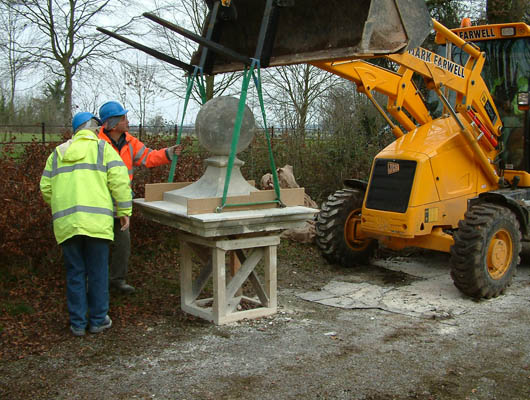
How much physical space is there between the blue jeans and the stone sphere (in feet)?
4.28

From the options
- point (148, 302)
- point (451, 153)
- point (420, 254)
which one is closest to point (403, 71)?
point (451, 153)

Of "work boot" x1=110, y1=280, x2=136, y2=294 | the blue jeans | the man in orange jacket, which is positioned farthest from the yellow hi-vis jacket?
"work boot" x1=110, y1=280, x2=136, y2=294

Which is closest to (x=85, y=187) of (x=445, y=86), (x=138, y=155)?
(x=138, y=155)

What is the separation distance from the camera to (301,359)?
466 centimetres

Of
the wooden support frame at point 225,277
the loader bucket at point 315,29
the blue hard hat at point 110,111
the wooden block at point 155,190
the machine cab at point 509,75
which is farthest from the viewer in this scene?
the machine cab at point 509,75

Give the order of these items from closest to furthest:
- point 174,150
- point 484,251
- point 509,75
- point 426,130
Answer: point 174,150 < point 484,251 < point 426,130 < point 509,75

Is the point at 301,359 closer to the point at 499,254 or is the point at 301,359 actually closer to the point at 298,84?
the point at 499,254

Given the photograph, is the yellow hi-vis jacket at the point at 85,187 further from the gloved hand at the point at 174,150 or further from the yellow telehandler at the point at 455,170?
the yellow telehandler at the point at 455,170

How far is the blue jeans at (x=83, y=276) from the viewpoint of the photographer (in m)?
→ 4.96

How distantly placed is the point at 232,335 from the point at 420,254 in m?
4.39

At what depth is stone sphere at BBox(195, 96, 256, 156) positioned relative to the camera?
544 cm

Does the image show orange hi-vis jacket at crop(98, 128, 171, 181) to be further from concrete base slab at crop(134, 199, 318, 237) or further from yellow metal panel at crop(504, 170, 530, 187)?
yellow metal panel at crop(504, 170, 530, 187)

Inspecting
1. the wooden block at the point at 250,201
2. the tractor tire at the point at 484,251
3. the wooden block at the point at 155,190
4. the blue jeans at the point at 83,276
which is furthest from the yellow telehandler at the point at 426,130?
the blue jeans at the point at 83,276

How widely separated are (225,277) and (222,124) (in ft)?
4.63
